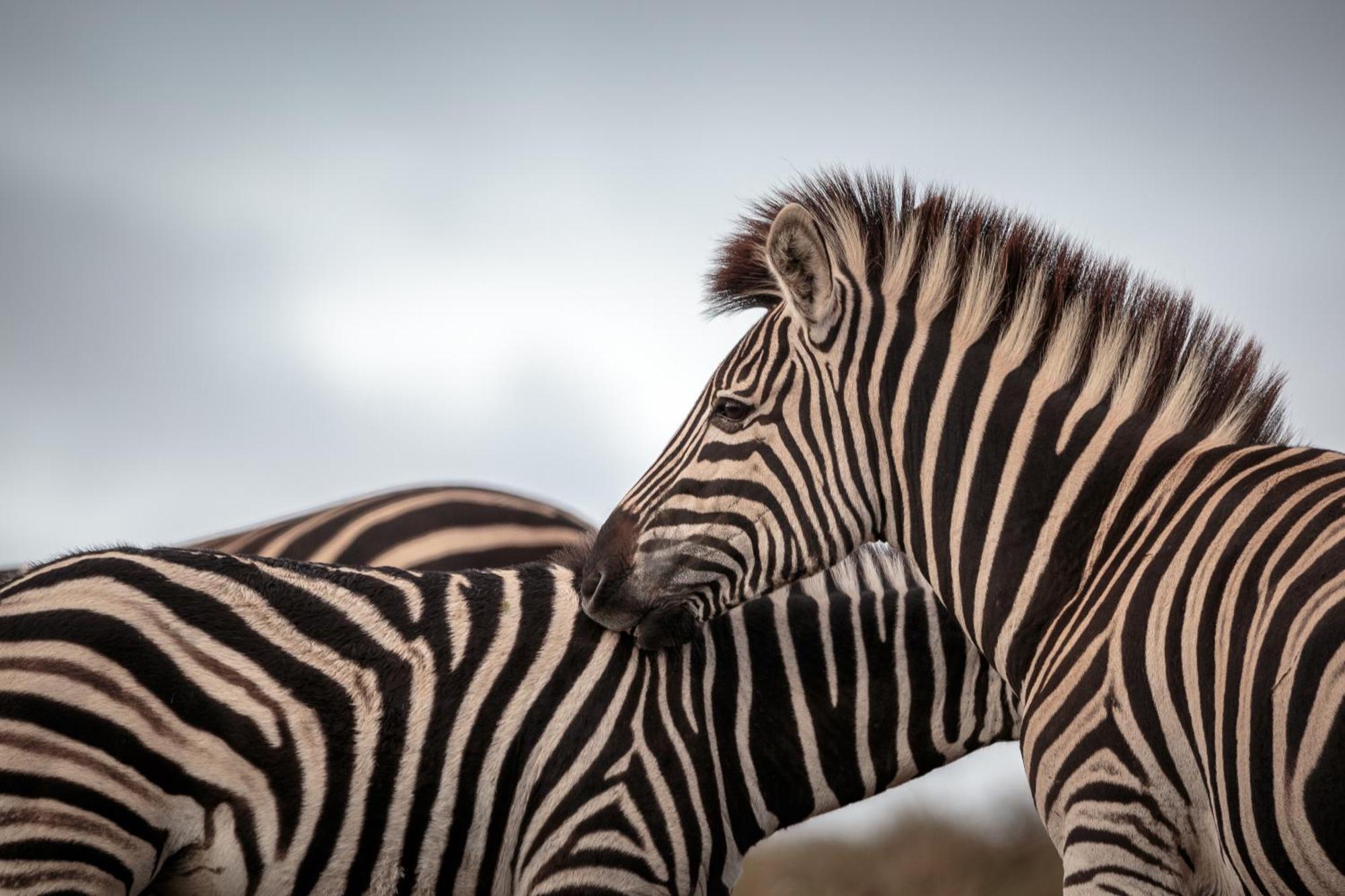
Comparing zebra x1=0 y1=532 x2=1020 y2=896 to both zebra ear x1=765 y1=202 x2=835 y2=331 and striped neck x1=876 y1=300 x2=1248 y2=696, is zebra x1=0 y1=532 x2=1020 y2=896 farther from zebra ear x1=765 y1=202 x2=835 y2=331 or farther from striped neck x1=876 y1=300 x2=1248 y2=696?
zebra ear x1=765 y1=202 x2=835 y2=331

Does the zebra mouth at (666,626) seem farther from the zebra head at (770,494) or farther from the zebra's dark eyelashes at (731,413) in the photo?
the zebra's dark eyelashes at (731,413)

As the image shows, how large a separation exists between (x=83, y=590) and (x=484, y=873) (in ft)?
7.19

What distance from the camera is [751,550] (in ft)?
18.5

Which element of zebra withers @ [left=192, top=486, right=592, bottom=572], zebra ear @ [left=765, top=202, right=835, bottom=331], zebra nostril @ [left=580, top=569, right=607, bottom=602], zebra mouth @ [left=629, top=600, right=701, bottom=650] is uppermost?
zebra ear @ [left=765, top=202, right=835, bottom=331]

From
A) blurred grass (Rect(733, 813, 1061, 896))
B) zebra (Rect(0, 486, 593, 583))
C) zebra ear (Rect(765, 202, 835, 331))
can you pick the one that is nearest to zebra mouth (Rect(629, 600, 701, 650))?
zebra ear (Rect(765, 202, 835, 331))

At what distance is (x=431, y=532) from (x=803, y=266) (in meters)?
5.05

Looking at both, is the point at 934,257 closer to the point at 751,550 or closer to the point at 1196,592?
the point at 751,550

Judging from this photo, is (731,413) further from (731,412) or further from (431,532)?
(431,532)

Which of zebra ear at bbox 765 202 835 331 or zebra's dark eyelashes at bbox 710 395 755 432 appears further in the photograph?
zebra's dark eyelashes at bbox 710 395 755 432

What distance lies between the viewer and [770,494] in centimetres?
562

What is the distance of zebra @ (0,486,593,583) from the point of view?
948cm

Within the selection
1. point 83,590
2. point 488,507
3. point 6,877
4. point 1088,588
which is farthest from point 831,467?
point 488,507

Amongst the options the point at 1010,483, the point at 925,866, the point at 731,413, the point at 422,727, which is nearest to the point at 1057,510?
the point at 1010,483

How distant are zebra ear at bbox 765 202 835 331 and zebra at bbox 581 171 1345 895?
12 mm
